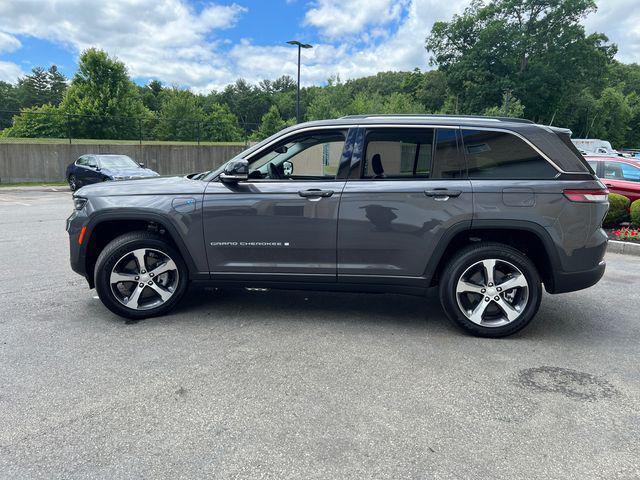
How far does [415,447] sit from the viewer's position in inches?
96.7

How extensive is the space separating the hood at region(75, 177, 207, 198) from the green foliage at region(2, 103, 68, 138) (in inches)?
908

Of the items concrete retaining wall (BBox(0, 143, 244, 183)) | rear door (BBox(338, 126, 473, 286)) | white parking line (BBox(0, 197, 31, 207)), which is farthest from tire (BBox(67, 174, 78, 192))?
rear door (BBox(338, 126, 473, 286))

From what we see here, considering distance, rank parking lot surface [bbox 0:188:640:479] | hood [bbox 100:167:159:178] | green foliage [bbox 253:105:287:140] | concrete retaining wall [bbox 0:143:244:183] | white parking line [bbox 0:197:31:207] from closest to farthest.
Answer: parking lot surface [bbox 0:188:640:479], white parking line [bbox 0:197:31:207], hood [bbox 100:167:159:178], concrete retaining wall [bbox 0:143:244:183], green foliage [bbox 253:105:287:140]

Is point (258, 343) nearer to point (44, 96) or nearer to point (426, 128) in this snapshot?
point (426, 128)

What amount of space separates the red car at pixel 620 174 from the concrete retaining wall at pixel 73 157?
69.5 ft

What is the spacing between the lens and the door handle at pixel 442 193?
378 cm

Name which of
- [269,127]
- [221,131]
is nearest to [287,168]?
[221,131]

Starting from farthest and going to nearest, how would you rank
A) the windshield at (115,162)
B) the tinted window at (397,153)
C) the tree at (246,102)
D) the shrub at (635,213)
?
the tree at (246,102), the windshield at (115,162), the shrub at (635,213), the tinted window at (397,153)

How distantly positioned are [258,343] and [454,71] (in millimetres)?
53596

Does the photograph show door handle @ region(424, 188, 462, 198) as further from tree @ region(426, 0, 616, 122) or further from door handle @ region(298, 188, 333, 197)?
tree @ region(426, 0, 616, 122)

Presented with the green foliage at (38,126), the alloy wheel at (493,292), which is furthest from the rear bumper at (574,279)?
the green foliage at (38,126)

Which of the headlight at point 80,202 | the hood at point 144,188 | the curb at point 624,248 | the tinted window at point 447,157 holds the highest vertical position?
the tinted window at point 447,157

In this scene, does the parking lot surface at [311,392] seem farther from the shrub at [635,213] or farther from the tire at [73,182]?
the tire at [73,182]

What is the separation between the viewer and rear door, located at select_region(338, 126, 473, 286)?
3812 millimetres
